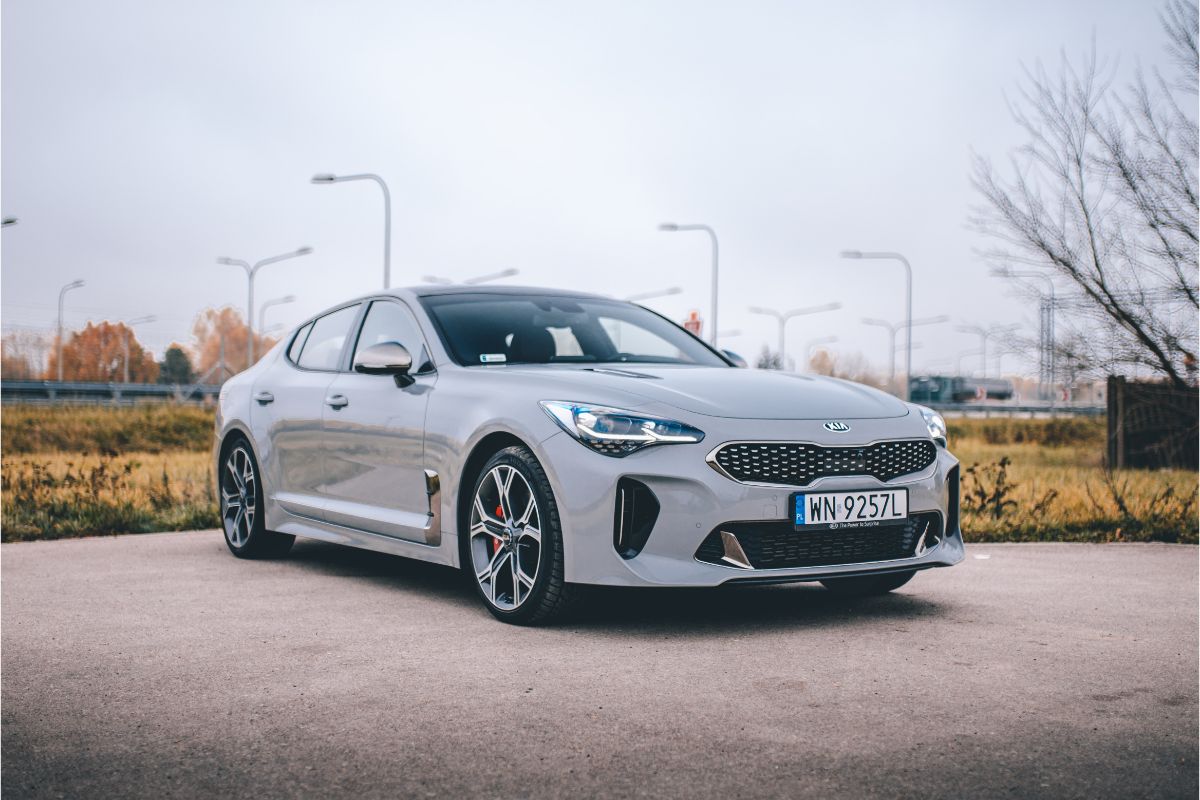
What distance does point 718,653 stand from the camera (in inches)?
190

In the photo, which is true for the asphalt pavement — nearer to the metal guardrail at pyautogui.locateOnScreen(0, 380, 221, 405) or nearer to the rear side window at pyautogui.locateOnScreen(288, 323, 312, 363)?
the rear side window at pyautogui.locateOnScreen(288, 323, 312, 363)

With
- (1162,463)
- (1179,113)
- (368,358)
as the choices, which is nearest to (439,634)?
(368,358)

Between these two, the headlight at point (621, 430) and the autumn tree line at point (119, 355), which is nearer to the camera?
the headlight at point (621, 430)

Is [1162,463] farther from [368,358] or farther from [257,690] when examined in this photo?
[257,690]

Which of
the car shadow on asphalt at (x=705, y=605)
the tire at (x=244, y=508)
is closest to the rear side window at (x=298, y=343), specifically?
the tire at (x=244, y=508)

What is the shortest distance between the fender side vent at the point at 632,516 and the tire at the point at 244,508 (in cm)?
341

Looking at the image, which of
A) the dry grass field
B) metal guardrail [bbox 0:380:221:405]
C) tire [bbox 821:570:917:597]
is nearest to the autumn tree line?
metal guardrail [bbox 0:380:221:405]

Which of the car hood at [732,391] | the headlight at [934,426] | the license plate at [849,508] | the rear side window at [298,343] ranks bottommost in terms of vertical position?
the license plate at [849,508]

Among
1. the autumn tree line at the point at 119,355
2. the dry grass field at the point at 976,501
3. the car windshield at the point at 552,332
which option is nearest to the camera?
Result: the car windshield at the point at 552,332

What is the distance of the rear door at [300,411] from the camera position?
7105 millimetres

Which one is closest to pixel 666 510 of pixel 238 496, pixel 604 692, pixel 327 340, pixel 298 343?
pixel 604 692

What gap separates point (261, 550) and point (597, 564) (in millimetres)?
3501

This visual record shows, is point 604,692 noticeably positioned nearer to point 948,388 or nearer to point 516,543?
point 516,543

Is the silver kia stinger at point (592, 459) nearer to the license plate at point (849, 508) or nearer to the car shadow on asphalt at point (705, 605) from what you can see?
the license plate at point (849, 508)
